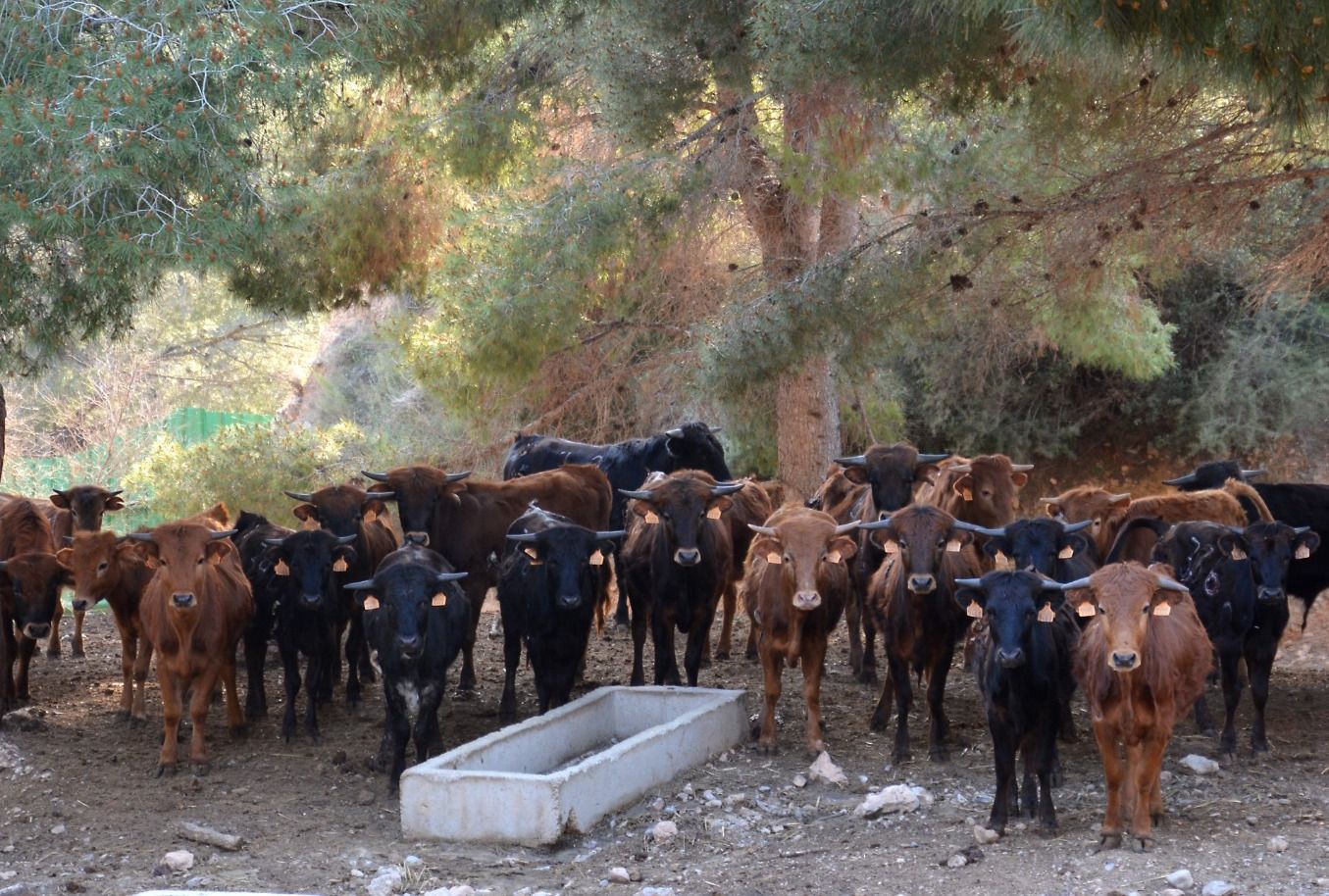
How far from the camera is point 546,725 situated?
374 inches

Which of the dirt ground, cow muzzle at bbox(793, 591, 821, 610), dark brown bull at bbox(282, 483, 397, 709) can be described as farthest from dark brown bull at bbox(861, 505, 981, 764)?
dark brown bull at bbox(282, 483, 397, 709)

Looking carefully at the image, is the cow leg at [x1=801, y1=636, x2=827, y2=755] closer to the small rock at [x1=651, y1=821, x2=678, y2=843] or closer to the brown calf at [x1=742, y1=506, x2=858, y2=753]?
the brown calf at [x1=742, y1=506, x2=858, y2=753]

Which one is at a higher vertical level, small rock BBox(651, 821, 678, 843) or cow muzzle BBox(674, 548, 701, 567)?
cow muzzle BBox(674, 548, 701, 567)

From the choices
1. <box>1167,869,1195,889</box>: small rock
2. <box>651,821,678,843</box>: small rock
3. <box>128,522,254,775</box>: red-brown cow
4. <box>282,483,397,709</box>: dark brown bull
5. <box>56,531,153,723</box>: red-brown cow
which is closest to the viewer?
<box>1167,869,1195,889</box>: small rock

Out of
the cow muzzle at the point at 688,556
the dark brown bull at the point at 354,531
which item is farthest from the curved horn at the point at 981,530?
the dark brown bull at the point at 354,531

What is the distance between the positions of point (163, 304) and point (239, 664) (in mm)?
19647

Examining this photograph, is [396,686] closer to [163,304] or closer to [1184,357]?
[1184,357]

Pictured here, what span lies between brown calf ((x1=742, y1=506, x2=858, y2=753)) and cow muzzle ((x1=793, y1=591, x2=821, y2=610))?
0.36 feet

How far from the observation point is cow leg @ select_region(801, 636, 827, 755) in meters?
9.75

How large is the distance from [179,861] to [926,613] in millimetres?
4656

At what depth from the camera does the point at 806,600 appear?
948 centimetres

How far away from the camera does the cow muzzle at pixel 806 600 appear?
946 cm

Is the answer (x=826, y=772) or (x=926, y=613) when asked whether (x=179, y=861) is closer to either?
(x=826, y=772)

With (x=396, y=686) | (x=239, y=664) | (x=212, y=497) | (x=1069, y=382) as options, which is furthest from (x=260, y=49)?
(x=1069, y=382)
